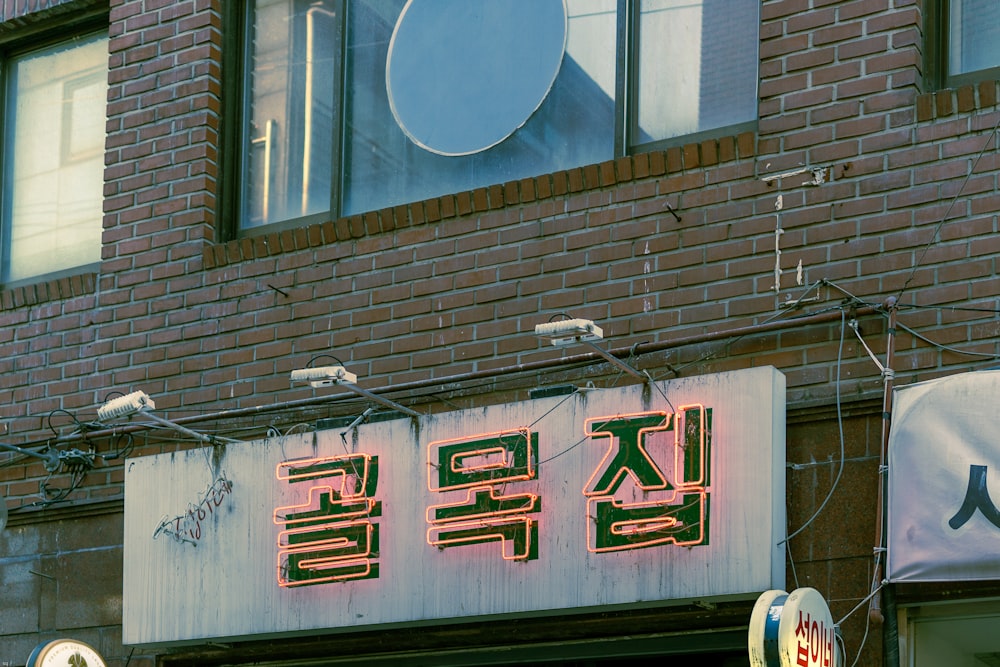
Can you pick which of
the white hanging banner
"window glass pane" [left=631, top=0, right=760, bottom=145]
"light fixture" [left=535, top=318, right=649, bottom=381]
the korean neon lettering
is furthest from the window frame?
the korean neon lettering

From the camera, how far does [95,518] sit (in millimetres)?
9820

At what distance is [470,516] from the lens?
8297 mm

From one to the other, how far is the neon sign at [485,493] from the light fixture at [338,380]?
0.36 meters

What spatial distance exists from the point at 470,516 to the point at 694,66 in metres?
2.47

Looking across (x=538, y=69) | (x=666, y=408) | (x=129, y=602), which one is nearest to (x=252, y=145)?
(x=538, y=69)

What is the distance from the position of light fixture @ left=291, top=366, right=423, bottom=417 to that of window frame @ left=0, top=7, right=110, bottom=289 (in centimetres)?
278

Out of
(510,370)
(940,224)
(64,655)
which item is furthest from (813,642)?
(64,655)

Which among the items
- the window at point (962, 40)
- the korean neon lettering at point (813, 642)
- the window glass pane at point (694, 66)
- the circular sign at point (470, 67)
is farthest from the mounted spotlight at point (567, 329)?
the window at point (962, 40)

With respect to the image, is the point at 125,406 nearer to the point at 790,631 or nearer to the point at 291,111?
the point at 291,111

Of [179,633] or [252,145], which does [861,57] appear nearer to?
[252,145]

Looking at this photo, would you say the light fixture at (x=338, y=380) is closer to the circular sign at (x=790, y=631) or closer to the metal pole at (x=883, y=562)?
the metal pole at (x=883, y=562)

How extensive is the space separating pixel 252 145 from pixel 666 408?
3.50 meters

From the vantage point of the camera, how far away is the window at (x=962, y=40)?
7.92 m

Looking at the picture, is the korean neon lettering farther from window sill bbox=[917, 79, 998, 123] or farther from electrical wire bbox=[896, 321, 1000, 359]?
window sill bbox=[917, 79, 998, 123]
